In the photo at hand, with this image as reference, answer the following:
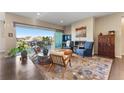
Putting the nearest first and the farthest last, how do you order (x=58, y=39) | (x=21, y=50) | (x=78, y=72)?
(x=21, y=50)
(x=58, y=39)
(x=78, y=72)

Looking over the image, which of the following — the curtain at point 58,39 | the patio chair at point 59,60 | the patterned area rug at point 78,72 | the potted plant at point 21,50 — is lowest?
the patterned area rug at point 78,72

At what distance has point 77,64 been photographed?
4.16 meters

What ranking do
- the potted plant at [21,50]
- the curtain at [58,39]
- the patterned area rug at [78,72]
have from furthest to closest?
the curtain at [58,39]
the patterned area rug at [78,72]
the potted plant at [21,50]

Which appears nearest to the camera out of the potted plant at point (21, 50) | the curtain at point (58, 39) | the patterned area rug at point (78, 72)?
the potted plant at point (21, 50)

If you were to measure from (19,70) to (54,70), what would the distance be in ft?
3.28

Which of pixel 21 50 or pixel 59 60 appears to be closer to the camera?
pixel 21 50

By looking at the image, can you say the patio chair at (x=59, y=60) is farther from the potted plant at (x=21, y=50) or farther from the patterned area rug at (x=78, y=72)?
the potted plant at (x=21, y=50)

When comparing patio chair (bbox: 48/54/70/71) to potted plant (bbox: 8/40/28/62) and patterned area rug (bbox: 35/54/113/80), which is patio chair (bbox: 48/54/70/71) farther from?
potted plant (bbox: 8/40/28/62)

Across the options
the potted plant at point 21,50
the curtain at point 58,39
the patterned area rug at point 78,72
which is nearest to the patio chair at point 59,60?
the patterned area rug at point 78,72

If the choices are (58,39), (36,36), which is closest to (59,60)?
(58,39)

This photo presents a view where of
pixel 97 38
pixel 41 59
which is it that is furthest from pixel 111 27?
pixel 41 59

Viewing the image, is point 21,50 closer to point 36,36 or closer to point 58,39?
point 36,36

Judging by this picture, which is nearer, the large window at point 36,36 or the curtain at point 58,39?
the large window at point 36,36
